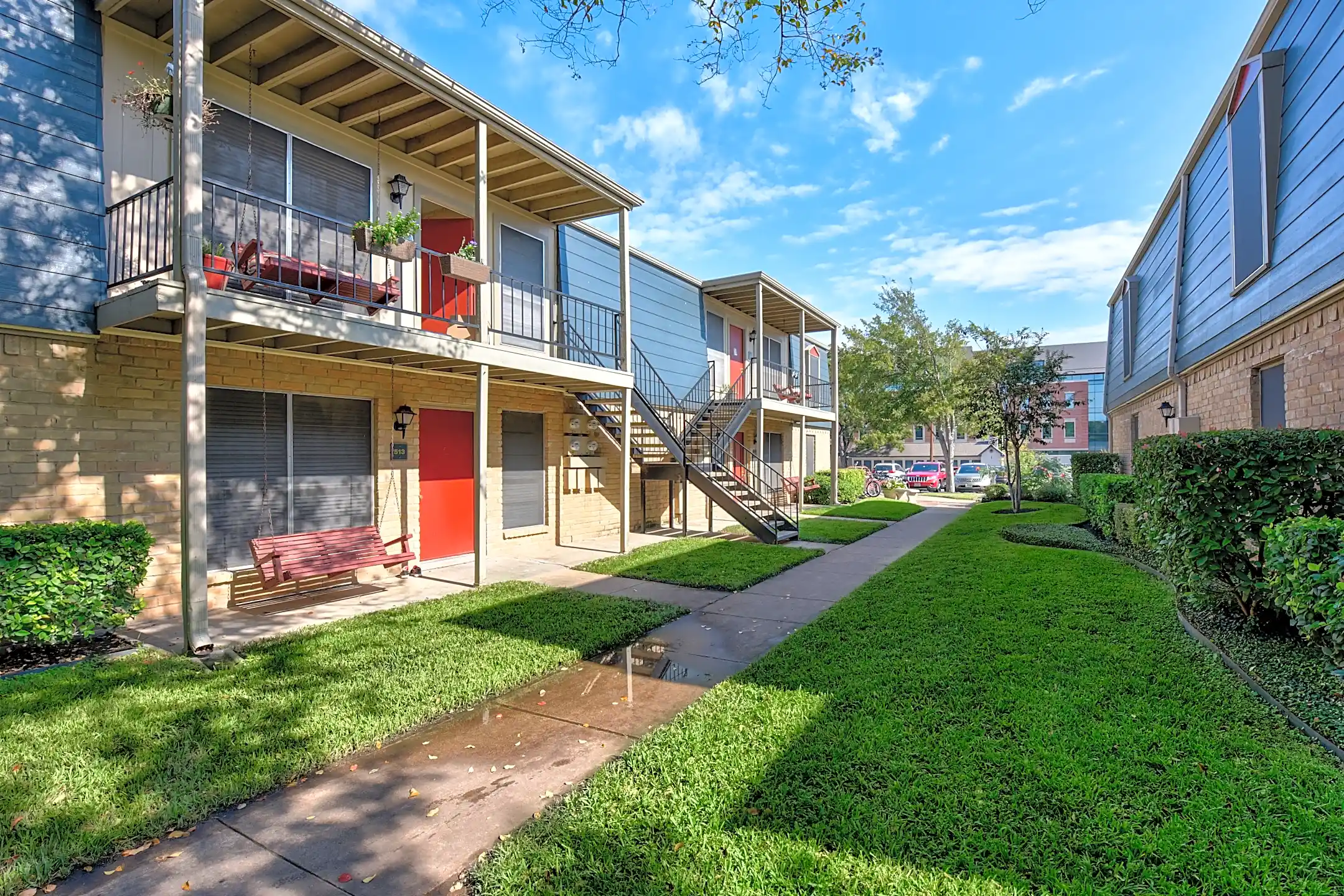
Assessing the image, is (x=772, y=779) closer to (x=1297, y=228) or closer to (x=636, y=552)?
(x=636, y=552)

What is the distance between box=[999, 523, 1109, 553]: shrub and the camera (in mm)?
10570

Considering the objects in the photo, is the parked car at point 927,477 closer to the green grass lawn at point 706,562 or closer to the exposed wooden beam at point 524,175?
the green grass lawn at point 706,562

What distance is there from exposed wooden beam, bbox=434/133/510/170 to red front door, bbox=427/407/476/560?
144 inches

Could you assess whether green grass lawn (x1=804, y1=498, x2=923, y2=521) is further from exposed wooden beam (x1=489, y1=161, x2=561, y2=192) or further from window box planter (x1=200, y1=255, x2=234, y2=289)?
window box planter (x1=200, y1=255, x2=234, y2=289)

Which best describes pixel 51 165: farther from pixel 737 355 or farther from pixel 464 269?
pixel 737 355

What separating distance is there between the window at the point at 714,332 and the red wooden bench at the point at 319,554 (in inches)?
437

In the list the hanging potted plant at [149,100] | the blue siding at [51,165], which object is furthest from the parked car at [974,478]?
the blue siding at [51,165]

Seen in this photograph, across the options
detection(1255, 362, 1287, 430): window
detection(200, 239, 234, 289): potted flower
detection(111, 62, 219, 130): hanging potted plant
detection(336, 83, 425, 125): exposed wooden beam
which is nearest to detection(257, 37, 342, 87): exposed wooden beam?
detection(336, 83, 425, 125): exposed wooden beam

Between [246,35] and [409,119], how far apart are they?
191 centimetres

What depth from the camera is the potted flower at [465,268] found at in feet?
24.2

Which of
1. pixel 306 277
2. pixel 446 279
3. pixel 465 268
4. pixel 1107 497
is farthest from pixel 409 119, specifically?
pixel 1107 497

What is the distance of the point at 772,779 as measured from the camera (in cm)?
325

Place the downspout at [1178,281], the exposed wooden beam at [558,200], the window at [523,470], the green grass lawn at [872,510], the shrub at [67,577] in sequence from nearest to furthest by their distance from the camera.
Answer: the shrub at [67,577]
the exposed wooden beam at [558,200]
the window at [523,470]
the downspout at [1178,281]
the green grass lawn at [872,510]

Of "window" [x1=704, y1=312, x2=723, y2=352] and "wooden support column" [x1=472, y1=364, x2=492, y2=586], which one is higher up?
"window" [x1=704, y1=312, x2=723, y2=352]
